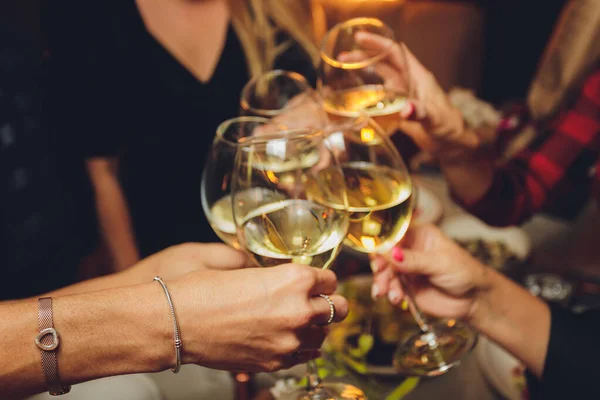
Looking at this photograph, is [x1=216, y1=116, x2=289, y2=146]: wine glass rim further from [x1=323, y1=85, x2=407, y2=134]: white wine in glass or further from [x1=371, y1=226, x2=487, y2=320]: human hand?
[x1=371, y1=226, x2=487, y2=320]: human hand

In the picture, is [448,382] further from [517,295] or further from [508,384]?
[517,295]

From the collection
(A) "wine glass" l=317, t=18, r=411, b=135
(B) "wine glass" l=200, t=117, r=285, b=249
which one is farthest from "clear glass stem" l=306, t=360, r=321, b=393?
(A) "wine glass" l=317, t=18, r=411, b=135

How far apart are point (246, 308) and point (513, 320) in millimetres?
605

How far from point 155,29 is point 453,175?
100 cm

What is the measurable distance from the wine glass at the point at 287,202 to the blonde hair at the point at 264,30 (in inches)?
37.0

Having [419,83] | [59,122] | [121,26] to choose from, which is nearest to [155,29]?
[121,26]

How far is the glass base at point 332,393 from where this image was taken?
32.2 inches

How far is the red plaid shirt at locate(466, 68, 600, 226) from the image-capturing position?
57.7 inches

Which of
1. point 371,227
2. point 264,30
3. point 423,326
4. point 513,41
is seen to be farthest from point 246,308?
point 513,41

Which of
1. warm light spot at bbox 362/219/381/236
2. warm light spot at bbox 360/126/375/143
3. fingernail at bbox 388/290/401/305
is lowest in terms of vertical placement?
fingernail at bbox 388/290/401/305

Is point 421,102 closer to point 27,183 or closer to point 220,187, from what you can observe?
point 220,187

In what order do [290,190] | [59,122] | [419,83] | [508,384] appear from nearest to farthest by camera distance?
[290,190] < [508,384] < [419,83] < [59,122]

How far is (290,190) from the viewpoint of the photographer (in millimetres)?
748

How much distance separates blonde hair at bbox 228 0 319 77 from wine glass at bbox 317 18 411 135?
1.87 feet
